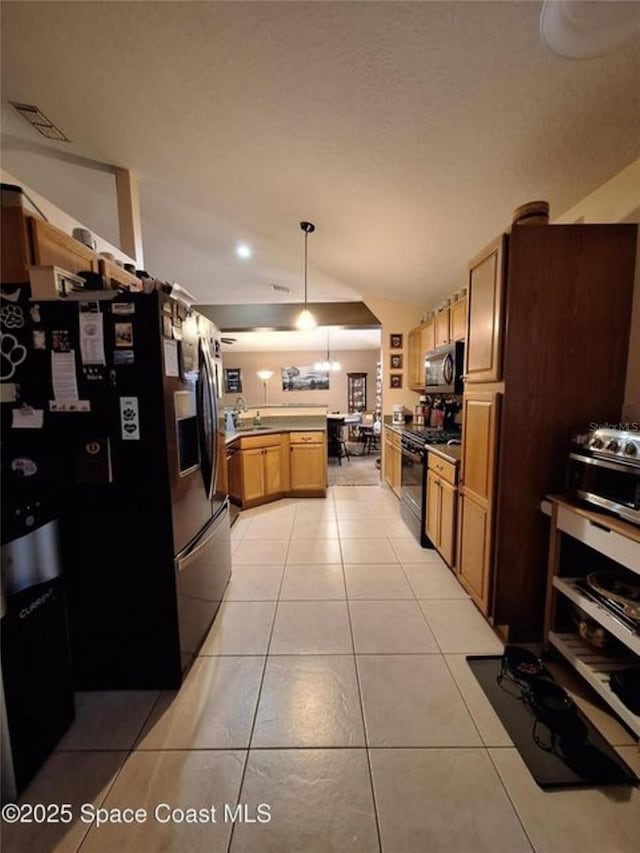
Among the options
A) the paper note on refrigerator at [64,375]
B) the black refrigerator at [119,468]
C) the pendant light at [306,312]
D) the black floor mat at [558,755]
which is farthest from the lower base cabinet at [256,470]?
the black floor mat at [558,755]

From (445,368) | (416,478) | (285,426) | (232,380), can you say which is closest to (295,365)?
(232,380)

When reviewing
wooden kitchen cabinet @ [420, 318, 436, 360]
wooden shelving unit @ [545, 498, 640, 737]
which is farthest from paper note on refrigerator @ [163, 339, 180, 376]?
wooden kitchen cabinet @ [420, 318, 436, 360]

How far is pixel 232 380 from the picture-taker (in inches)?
380

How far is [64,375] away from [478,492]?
216cm

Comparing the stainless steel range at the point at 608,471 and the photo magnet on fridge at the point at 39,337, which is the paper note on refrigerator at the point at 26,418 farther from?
the stainless steel range at the point at 608,471

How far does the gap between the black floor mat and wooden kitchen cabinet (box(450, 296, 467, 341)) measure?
2.65m

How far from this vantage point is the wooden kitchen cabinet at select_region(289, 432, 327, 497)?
4.48 m

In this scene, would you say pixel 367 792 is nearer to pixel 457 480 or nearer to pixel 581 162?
pixel 457 480


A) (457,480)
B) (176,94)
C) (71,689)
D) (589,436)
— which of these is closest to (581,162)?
(589,436)

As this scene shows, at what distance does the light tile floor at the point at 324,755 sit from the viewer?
41.9 inches

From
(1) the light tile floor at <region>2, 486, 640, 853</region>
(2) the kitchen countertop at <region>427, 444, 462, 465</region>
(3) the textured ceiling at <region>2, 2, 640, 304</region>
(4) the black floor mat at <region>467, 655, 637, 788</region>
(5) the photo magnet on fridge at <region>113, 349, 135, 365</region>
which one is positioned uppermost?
(3) the textured ceiling at <region>2, 2, 640, 304</region>

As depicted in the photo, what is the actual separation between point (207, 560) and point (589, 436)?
200cm

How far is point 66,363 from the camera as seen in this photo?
1.40 meters

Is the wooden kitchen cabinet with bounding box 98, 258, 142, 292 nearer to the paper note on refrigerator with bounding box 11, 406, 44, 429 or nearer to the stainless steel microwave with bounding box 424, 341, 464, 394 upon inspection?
the paper note on refrigerator with bounding box 11, 406, 44, 429
